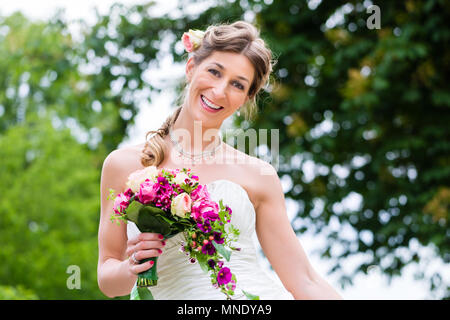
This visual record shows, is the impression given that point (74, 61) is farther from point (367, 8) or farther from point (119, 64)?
point (367, 8)

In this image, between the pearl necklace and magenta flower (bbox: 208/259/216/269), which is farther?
the pearl necklace

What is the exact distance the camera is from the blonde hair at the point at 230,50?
3.07 m

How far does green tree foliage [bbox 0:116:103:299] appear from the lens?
56.1 ft

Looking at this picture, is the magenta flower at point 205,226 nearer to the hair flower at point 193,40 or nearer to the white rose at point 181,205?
the white rose at point 181,205

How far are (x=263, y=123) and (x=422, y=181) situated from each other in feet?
6.39

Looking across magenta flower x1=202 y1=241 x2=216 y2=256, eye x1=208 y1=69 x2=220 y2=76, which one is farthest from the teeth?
magenta flower x1=202 y1=241 x2=216 y2=256

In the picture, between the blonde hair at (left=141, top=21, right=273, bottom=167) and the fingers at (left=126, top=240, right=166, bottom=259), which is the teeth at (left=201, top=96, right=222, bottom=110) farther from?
the fingers at (left=126, top=240, right=166, bottom=259)

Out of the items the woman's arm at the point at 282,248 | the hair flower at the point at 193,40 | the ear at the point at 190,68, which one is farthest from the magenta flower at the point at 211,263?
the hair flower at the point at 193,40

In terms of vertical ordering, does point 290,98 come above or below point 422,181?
above

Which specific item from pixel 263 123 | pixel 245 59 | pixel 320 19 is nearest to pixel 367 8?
pixel 320 19

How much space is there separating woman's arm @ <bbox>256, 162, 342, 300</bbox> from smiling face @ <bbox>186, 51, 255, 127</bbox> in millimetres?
386

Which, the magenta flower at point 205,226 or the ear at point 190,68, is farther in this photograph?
the ear at point 190,68

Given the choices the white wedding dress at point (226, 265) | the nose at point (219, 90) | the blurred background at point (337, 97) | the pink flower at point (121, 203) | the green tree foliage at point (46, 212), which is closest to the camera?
the pink flower at point (121, 203)

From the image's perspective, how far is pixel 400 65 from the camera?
22.3 feet
